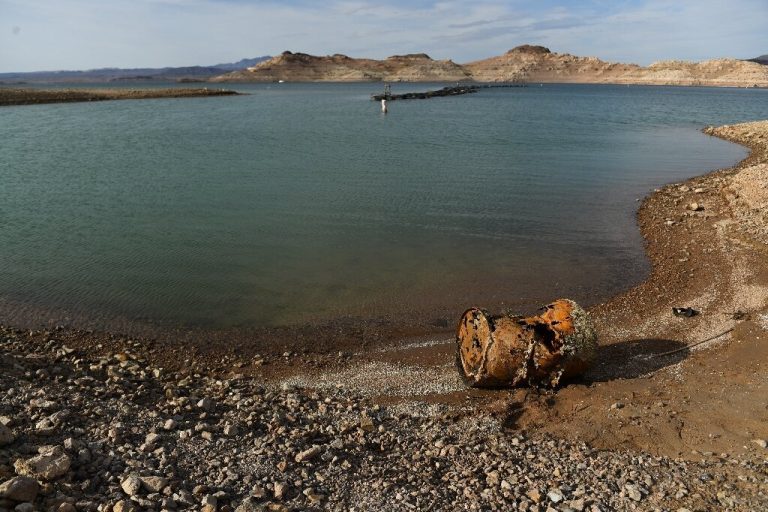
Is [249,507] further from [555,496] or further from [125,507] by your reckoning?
[555,496]

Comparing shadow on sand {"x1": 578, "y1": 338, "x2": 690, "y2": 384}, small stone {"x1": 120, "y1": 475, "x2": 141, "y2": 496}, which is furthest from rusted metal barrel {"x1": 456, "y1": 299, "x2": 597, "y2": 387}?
small stone {"x1": 120, "y1": 475, "x2": 141, "y2": 496}

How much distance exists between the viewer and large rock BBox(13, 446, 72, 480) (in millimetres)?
5262

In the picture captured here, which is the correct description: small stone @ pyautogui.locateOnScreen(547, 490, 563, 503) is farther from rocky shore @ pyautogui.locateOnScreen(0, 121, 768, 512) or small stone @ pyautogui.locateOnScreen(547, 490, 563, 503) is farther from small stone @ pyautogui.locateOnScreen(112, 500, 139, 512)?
small stone @ pyautogui.locateOnScreen(112, 500, 139, 512)

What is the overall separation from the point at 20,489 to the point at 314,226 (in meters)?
13.3

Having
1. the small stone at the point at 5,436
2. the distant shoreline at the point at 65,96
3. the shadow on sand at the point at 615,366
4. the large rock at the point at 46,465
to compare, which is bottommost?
the shadow on sand at the point at 615,366

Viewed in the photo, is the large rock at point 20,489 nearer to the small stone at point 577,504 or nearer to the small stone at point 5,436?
the small stone at point 5,436

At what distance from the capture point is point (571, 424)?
24.2 ft

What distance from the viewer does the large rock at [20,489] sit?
479cm

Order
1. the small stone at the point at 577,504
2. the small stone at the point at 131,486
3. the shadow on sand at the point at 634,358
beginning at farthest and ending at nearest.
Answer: the shadow on sand at the point at 634,358 → the small stone at the point at 577,504 → the small stone at the point at 131,486

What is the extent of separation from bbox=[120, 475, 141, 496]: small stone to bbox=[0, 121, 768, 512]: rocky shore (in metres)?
0.02

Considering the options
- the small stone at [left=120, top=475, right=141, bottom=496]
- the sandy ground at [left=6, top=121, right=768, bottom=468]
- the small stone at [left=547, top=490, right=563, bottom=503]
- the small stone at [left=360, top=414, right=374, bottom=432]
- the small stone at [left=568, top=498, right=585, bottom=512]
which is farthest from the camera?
the small stone at [left=360, top=414, right=374, bottom=432]

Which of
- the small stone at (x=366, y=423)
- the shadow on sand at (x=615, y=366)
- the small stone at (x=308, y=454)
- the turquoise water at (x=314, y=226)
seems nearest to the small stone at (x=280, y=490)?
the small stone at (x=308, y=454)

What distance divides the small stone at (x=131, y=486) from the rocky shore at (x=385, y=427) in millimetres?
20

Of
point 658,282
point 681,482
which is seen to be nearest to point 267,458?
point 681,482
